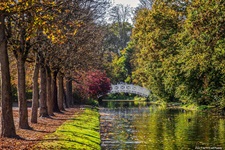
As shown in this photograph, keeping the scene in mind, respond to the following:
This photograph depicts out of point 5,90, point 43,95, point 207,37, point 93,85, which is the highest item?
point 207,37

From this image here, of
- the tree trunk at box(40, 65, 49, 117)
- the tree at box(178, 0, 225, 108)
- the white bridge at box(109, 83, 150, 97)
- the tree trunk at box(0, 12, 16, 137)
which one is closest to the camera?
the tree trunk at box(0, 12, 16, 137)

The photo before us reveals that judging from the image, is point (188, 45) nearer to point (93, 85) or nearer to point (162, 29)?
point (162, 29)

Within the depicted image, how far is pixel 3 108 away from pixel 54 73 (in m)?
19.7

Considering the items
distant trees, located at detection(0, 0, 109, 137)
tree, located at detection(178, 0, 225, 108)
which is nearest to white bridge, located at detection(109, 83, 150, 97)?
tree, located at detection(178, 0, 225, 108)

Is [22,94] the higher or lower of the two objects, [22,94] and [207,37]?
the lower

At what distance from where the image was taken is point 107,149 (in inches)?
813

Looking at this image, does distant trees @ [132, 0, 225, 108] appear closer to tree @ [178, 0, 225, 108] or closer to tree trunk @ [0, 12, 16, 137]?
tree @ [178, 0, 225, 108]

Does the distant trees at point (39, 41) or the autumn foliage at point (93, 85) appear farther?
the autumn foliage at point (93, 85)

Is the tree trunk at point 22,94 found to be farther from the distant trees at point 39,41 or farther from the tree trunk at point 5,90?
the tree trunk at point 5,90

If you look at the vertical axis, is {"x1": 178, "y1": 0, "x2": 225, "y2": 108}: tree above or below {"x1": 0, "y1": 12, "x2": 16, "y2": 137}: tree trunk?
above

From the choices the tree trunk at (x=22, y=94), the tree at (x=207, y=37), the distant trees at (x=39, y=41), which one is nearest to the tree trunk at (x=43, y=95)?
the distant trees at (x=39, y=41)

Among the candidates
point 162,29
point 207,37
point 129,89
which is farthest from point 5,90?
point 129,89

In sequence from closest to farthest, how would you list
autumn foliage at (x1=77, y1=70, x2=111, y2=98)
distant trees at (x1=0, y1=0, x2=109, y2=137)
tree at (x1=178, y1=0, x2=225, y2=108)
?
distant trees at (x1=0, y1=0, x2=109, y2=137) → tree at (x1=178, y1=0, x2=225, y2=108) → autumn foliage at (x1=77, y1=70, x2=111, y2=98)

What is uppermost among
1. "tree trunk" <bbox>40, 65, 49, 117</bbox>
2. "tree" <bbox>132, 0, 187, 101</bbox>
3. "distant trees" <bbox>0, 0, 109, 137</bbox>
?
"tree" <bbox>132, 0, 187, 101</bbox>
